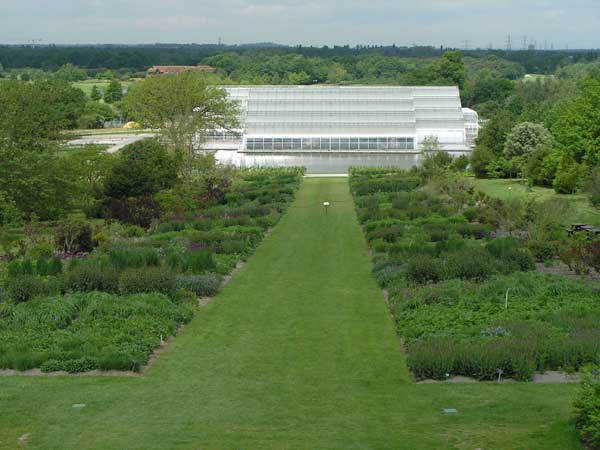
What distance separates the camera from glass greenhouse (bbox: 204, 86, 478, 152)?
62844 mm

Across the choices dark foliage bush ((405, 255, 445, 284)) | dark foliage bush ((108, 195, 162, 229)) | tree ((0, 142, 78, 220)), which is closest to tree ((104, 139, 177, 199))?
tree ((0, 142, 78, 220))

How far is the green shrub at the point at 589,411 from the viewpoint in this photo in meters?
10.3

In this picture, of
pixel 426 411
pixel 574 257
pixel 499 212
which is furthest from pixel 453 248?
pixel 426 411

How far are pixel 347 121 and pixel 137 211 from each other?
113ft

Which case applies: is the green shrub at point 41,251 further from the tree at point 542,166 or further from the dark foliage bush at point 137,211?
the tree at point 542,166

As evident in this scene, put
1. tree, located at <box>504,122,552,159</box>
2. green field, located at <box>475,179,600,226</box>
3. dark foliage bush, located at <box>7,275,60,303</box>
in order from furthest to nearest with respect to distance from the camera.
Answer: tree, located at <box>504,122,552,159</box> < green field, located at <box>475,179,600,226</box> < dark foliage bush, located at <box>7,275,60,303</box>

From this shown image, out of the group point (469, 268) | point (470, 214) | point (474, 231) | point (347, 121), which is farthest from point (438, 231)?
point (347, 121)

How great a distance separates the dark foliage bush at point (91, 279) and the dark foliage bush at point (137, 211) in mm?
11206

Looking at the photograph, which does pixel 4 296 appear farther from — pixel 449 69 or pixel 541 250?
pixel 449 69

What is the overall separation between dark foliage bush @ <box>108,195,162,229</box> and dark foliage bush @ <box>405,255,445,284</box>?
1321 cm

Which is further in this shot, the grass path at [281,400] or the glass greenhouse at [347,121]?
the glass greenhouse at [347,121]

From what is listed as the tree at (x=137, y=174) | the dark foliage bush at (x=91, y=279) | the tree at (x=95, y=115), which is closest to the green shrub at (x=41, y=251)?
the dark foliage bush at (x=91, y=279)

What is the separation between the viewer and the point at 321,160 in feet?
198

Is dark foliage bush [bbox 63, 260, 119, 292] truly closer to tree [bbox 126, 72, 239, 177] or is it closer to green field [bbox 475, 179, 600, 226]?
green field [bbox 475, 179, 600, 226]
